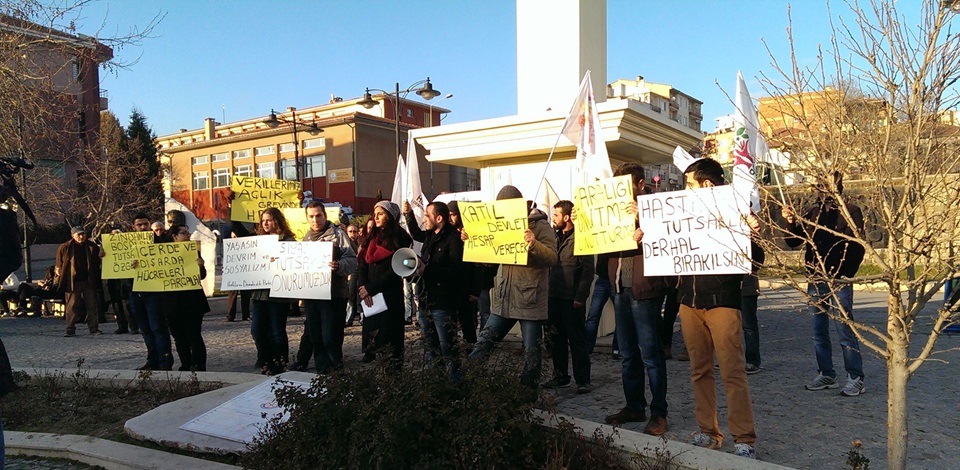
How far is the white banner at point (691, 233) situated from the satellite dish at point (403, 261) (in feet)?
7.95

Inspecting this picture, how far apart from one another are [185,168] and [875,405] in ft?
222

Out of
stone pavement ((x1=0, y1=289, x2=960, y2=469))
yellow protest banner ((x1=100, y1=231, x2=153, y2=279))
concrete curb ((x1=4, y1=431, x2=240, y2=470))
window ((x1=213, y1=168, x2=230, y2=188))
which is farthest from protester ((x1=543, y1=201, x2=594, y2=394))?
window ((x1=213, y1=168, x2=230, y2=188))

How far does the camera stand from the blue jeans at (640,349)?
4422 mm

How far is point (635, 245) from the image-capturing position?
4.48 m

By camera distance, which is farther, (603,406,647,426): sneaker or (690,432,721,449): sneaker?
(603,406,647,426): sneaker

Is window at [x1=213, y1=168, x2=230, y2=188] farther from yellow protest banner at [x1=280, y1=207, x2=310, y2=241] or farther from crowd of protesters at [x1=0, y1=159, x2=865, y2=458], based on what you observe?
crowd of protesters at [x1=0, y1=159, x2=865, y2=458]

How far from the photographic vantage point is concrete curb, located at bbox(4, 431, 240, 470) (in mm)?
3986

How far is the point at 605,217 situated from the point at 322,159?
51.3m

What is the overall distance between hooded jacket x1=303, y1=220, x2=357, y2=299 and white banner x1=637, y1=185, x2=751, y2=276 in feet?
10.9

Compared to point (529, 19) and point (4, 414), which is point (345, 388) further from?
point (529, 19)

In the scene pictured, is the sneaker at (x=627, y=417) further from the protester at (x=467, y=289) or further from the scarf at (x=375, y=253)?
the scarf at (x=375, y=253)

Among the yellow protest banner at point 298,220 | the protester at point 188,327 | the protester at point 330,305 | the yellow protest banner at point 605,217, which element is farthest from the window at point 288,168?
the yellow protest banner at point 605,217

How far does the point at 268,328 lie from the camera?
22.1 feet

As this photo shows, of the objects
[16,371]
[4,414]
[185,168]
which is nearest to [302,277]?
[4,414]
